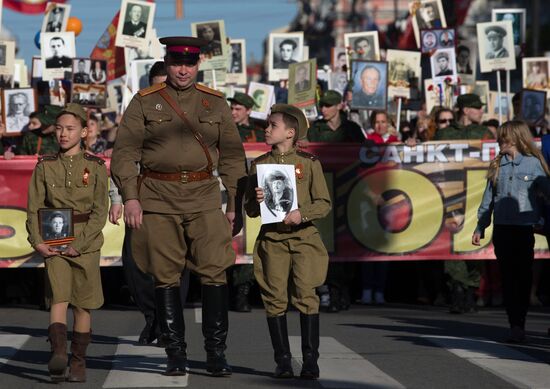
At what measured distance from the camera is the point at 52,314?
8.68 metres


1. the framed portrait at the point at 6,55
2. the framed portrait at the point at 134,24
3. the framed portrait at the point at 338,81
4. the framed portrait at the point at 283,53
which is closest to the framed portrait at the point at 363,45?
the framed portrait at the point at 338,81

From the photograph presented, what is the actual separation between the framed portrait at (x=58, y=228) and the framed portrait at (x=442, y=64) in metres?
11.0

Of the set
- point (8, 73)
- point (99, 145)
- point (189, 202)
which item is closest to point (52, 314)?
point (189, 202)

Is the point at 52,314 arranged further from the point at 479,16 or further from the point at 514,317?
the point at 479,16

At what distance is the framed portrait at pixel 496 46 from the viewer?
18.9 meters

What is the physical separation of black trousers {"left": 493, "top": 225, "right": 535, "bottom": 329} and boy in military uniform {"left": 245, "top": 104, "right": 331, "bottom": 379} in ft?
8.88

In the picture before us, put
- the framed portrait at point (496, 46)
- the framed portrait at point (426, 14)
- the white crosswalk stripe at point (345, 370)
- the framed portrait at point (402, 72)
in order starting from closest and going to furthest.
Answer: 1. the white crosswalk stripe at point (345, 370)
2. the framed portrait at point (402, 72)
3. the framed portrait at point (496, 46)
4. the framed portrait at point (426, 14)

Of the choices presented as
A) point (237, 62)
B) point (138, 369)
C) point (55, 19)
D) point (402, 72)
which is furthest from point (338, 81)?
point (138, 369)

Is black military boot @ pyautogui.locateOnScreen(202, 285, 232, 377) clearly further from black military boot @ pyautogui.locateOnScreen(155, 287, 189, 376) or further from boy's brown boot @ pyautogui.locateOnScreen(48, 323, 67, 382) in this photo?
boy's brown boot @ pyautogui.locateOnScreen(48, 323, 67, 382)

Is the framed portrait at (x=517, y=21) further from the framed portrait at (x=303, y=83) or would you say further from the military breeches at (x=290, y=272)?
the military breeches at (x=290, y=272)

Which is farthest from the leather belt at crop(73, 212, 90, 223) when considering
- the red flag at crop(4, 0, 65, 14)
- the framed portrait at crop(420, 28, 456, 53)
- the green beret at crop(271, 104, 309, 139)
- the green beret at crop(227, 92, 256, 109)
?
the red flag at crop(4, 0, 65, 14)

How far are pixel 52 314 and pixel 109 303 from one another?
6.31m

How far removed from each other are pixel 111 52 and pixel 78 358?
11.8 metres

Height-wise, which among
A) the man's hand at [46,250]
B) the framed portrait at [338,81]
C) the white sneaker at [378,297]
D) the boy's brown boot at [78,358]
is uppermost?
the framed portrait at [338,81]
